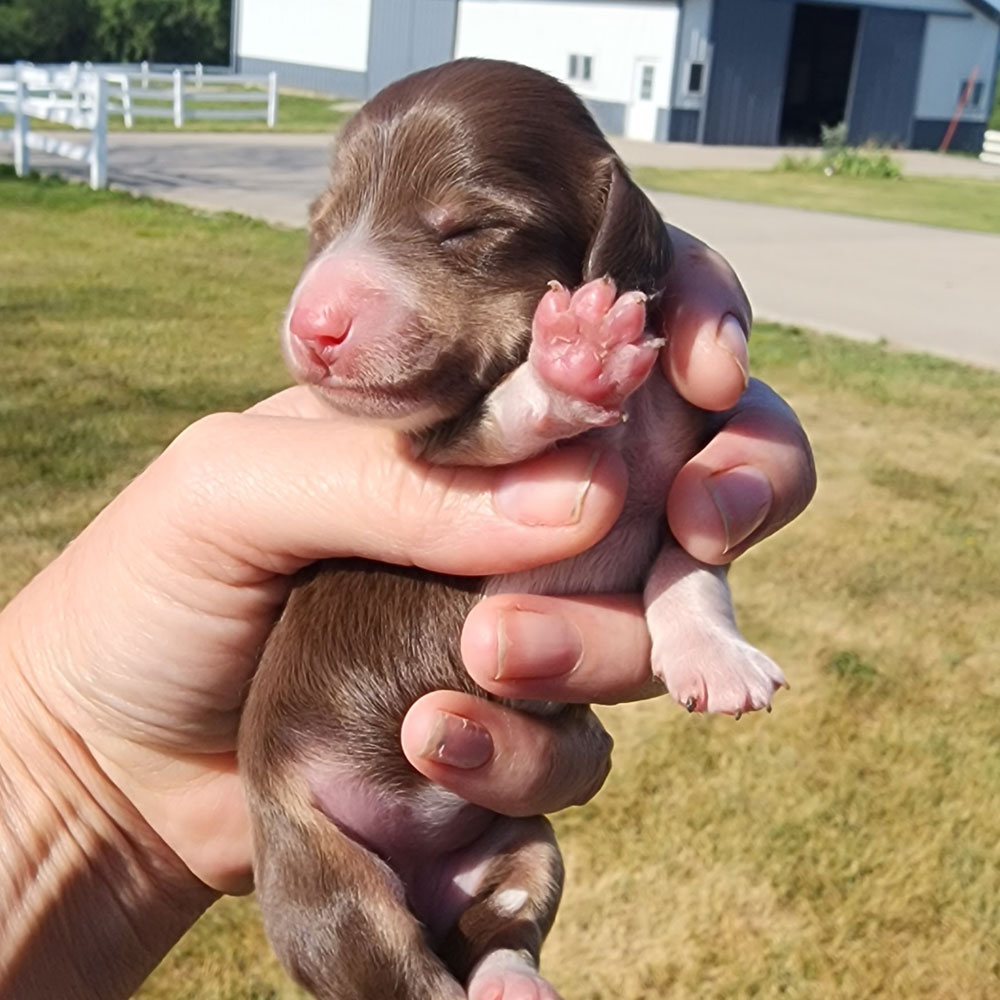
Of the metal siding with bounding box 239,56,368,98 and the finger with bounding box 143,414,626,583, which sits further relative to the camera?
the metal siding with bounding box 239,56,368,98

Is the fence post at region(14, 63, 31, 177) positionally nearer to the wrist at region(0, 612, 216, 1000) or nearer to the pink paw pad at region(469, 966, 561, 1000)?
the wrist at region(0, 612, 216, 1000)

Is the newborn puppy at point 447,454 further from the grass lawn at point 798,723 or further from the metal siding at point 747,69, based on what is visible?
the metal siding at point 747,69

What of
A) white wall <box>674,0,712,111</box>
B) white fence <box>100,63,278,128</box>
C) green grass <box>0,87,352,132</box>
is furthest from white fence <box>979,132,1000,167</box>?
white fence <box>100,63,278,128</box>

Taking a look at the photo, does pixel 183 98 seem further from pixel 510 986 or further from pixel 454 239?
pixel 510 986

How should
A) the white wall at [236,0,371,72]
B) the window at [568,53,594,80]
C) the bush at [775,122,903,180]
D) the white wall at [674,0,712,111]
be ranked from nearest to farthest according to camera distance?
the bush at [775,122,903,180], the white wall at [674,0,712,111], the window at [568,53,594,80], the white wall at [236,0,371,72]

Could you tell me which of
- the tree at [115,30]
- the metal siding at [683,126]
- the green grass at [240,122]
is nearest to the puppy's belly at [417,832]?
the green grass at [240,122]

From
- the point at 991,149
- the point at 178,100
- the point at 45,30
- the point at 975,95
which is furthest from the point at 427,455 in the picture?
the point at 45,30
